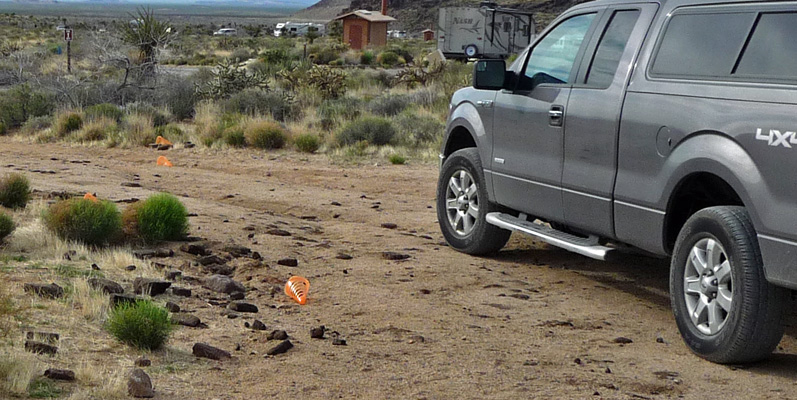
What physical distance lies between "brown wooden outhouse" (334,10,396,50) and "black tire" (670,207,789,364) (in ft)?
178

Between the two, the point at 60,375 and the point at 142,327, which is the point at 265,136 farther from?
the point at 60,375

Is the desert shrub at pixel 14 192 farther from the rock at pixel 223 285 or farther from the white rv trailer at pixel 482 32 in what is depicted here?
the white rv trailer at pixel 482 32

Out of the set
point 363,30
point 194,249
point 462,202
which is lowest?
point 194,249

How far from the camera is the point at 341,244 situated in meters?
9.00

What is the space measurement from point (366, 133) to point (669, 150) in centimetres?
1243

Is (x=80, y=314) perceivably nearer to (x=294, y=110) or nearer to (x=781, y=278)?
(x=781, y=278)

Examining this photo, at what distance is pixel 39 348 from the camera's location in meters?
5.24

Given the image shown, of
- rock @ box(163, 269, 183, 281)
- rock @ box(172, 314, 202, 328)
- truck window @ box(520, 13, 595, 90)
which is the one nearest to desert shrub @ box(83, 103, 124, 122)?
rock @ box(163, 269, 183, 281)

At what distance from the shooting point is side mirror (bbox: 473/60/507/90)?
7.79 m

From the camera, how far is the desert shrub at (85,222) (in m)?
8.12

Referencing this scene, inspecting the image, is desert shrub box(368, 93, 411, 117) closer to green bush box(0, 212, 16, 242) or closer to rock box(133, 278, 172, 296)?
green bush box(0, 212, 16, 242)

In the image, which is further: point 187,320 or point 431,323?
point 431,323

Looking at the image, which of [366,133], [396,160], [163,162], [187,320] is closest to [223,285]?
[187,320]

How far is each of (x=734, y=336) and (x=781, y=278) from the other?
45 cm
